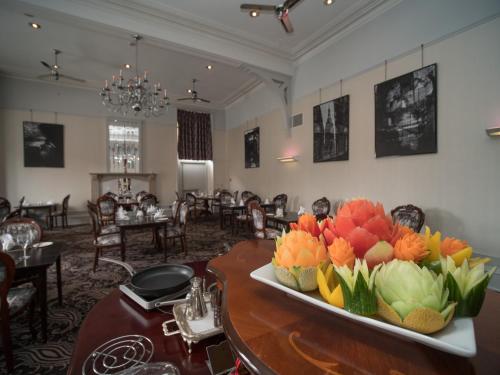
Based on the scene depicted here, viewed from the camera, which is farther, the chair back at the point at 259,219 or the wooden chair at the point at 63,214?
the wooden chair at the point at 63,214

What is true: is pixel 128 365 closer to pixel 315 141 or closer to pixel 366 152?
pixel 366 152

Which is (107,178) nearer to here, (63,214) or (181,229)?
(63,214)

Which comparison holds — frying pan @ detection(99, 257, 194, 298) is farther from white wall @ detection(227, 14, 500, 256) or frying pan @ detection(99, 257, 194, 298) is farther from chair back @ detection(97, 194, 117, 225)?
chair back @ detection(97, 194, 117, 225)

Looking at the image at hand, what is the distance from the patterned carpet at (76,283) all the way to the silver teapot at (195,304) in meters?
1.76

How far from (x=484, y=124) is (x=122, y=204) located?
740cm

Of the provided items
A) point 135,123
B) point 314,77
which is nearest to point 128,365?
point 314,77

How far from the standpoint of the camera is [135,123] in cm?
828

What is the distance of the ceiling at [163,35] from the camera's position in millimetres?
3748

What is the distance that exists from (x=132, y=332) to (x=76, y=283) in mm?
3249

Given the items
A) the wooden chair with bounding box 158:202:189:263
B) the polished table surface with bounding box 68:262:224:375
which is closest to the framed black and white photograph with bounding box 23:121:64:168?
the wooden chair with bounding box 158:202:189:263

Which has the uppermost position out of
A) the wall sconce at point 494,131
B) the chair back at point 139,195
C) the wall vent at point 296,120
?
the wall vent at point 296,120

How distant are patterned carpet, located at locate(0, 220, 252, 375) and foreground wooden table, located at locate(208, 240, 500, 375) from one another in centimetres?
212

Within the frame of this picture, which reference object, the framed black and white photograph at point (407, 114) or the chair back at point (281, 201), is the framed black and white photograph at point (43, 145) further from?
the framed black and white photograph at point (407, 114)

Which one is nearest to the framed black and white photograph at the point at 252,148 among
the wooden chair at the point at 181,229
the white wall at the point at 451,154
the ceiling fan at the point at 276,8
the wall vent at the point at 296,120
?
the wall vent at the point at 296,120
